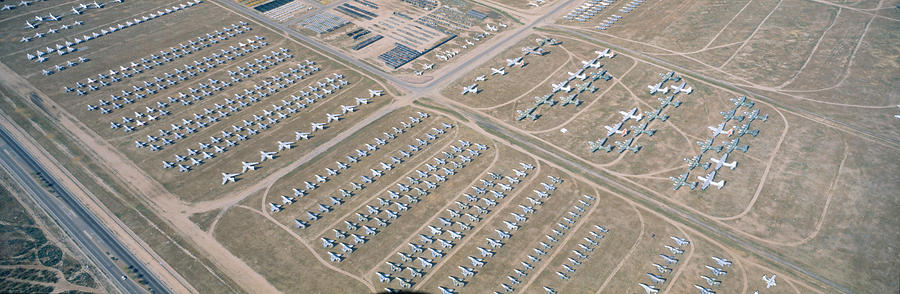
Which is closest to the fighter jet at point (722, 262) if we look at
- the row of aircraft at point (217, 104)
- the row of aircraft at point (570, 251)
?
A: the row of aircraft at point (570, 251)

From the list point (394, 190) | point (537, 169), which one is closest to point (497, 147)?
point (537, 169)

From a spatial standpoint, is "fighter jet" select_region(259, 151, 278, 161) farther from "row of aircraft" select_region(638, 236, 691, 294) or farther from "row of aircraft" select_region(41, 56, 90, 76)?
"row of aircraft" select_region(638, 236, 691, 294)

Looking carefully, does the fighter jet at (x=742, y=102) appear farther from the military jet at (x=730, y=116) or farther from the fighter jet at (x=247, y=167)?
the fighter jet at (x=247, y=167)

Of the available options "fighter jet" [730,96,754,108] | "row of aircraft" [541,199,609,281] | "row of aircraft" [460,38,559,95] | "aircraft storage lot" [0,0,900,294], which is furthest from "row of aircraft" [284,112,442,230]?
"fighter jet" [730,96,754,108]

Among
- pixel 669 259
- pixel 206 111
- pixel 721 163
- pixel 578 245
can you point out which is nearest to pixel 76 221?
pixel 206 111

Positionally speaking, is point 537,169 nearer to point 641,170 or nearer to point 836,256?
point 641,170

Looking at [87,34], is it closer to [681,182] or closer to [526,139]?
[526,139]
